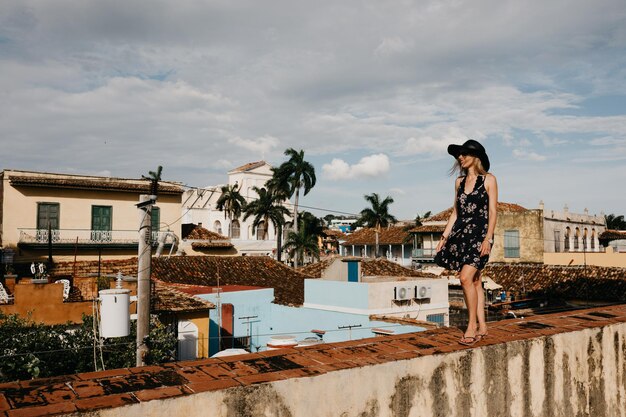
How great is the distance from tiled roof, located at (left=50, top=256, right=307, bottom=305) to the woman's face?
20.8 metres

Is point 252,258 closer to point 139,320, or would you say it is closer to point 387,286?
point 387,286

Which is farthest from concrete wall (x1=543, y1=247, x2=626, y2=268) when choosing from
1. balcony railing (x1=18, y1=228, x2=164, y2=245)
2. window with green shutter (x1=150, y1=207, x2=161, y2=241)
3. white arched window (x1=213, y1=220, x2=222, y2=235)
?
white arched window (x1=213, y1=220, x2=222, y2=235)

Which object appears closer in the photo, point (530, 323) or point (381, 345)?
point (381, 345)

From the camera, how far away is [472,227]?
3996 millimetres

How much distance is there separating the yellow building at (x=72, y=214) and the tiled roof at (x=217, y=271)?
11.3ft

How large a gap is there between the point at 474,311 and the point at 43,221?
34.5 meters

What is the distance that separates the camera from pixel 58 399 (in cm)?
230

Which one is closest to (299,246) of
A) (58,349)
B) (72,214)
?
(72,214)

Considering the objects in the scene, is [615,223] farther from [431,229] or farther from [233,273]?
[233,273]

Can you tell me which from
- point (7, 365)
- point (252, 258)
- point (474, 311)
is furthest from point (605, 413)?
point (252, 258)

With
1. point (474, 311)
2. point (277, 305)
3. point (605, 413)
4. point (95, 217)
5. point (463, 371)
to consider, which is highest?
point (95, 217)

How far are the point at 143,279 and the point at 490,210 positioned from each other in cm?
670

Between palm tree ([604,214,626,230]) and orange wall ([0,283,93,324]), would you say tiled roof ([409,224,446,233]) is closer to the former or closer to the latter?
orange wall ([0,283,93,324])

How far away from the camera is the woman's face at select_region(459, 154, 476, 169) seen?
407 centimetres
